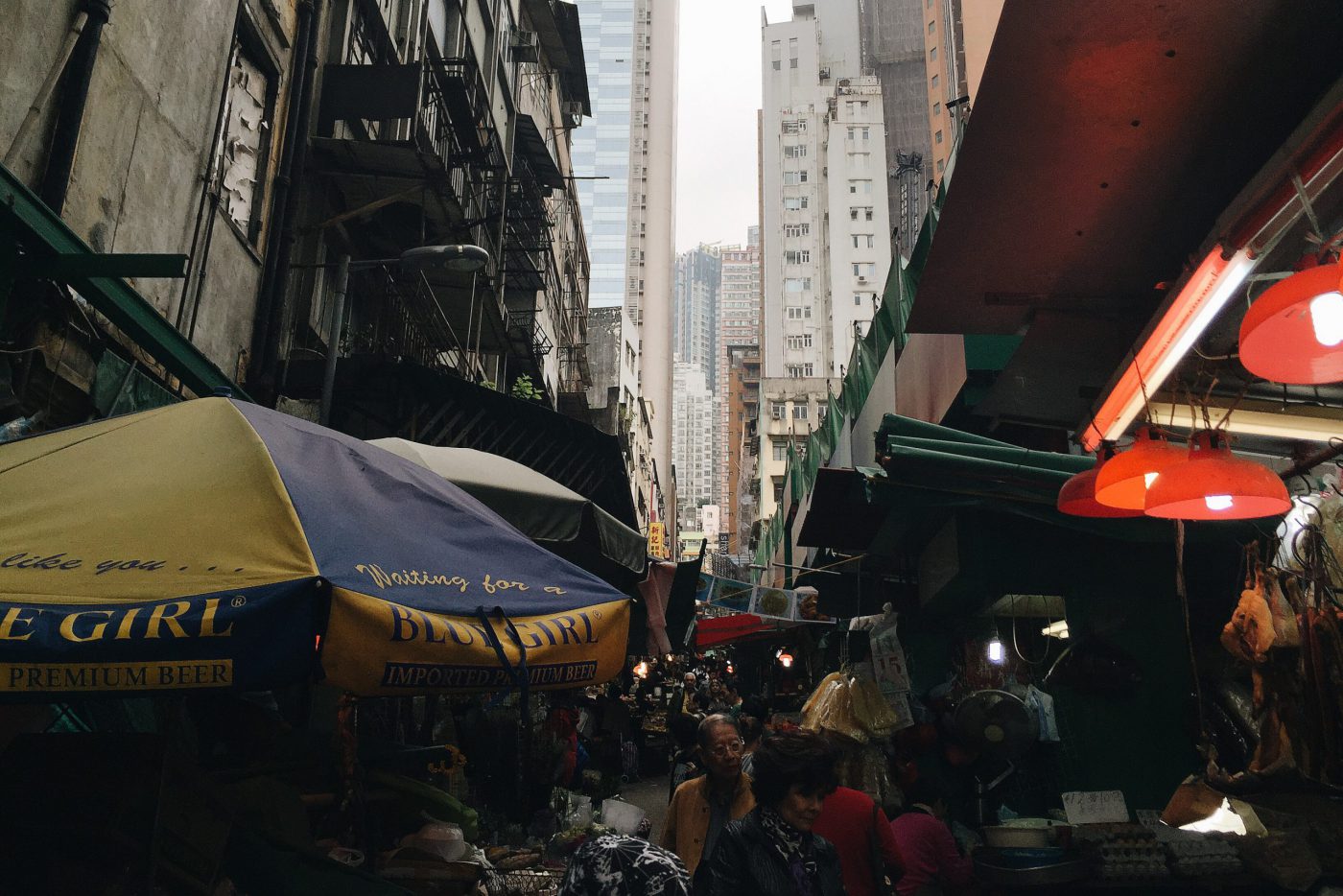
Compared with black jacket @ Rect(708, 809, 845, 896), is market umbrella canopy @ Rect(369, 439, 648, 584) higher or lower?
higher

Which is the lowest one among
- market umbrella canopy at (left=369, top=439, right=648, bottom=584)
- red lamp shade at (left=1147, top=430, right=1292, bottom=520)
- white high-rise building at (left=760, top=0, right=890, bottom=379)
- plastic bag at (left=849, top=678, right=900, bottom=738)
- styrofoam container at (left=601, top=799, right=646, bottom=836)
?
styrofoam container at (left=601, top=799, right=646, bottom=836)

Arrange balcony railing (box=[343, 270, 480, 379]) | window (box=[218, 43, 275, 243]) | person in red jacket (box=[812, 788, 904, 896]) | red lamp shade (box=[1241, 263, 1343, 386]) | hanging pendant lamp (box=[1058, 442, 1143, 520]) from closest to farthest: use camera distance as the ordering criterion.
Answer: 1. red lamp shade (box=[1241, 263, 1343, 386])
2. person in red jacket (box=[812, 788, 904, 896])
3. hanging pendant lamp (box=[1058, 442, 1143, 520])
4. window (box=[218, 43, 275, 243])
5. balcony railing (box=[343, 270, 480, 379])

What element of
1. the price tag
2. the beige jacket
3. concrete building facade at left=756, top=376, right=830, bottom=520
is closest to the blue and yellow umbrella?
the beige jacket

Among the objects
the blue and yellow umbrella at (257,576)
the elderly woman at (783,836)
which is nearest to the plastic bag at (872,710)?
the elderly woman at (783,836)

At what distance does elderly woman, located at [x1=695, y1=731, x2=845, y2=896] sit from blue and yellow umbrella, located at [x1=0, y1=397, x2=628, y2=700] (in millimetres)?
869

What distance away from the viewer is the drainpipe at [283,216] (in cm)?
1012

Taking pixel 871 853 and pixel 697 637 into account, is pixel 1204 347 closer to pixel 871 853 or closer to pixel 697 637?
pixel 871 853

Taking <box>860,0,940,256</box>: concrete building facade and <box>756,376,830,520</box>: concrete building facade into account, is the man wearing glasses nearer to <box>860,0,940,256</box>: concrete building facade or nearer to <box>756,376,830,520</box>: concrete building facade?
<box>756,376,830,520</box>: concrete building facade

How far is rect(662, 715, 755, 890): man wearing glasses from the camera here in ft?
15.8

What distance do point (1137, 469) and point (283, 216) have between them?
9801 mm

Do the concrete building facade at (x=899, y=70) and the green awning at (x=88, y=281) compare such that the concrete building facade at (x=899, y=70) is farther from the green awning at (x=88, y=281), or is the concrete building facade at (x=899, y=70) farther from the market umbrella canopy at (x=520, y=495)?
the green awning at (x=88, y=281)

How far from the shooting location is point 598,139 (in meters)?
122

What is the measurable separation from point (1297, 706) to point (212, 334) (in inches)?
388

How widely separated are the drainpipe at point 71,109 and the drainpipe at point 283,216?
354cm
